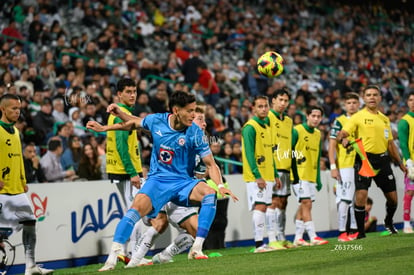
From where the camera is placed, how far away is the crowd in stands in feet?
49.3

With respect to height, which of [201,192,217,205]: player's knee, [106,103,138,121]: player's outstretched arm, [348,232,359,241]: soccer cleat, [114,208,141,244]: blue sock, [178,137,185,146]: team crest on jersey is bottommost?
[348,232,359,241]: soccer cleat

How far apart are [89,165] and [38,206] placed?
2.31m

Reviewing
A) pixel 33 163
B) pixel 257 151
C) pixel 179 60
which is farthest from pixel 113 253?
pixel 179 60

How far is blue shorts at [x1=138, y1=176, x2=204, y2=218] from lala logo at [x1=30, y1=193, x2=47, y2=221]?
316 centimetres

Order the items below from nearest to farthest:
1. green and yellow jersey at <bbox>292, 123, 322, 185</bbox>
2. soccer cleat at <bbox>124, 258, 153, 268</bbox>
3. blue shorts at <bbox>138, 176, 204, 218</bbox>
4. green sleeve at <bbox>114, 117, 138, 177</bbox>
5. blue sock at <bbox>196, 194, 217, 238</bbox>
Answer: blue sock at <bbox>196, 194, 217, 238</bbox> → blue shorts at <bbox>138, 176, 204, 218</bbox> → soccer cleat at <bbox>124, 258, 153, 268</bbox> → green sleeve at <bbox>114, 117, 138, 177</bbox> → green and yellow jersey at <bbox>292, 123, 322, 185</bbox>

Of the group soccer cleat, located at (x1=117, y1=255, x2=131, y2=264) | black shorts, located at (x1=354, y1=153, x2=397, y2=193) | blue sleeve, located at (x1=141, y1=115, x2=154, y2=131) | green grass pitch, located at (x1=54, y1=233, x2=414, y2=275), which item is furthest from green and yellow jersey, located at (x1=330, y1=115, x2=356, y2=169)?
blue sleeve, located at (x1=141, y1=115, x2=154, y2=131)

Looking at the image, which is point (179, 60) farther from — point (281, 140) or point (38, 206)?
point (38, 206)

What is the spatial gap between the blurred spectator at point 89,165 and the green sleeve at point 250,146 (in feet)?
10.9

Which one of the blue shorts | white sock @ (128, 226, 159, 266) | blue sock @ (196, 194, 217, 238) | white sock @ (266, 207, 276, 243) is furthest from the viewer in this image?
white sock @ (266, 207, 276, 243)

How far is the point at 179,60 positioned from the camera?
21625 mm

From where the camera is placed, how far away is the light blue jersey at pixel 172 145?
830 cm

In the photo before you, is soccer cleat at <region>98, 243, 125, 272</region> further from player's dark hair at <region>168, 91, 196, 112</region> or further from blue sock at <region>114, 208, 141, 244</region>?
player's dark hair at <region>168, 91, 196, 112</region>

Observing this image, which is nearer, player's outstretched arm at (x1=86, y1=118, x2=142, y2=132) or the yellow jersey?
player's outstretched arm at (x1=86, y1=118, x2=142, y2=132)

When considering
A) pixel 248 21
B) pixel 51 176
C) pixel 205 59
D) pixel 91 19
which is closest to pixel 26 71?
pixel 51 176
